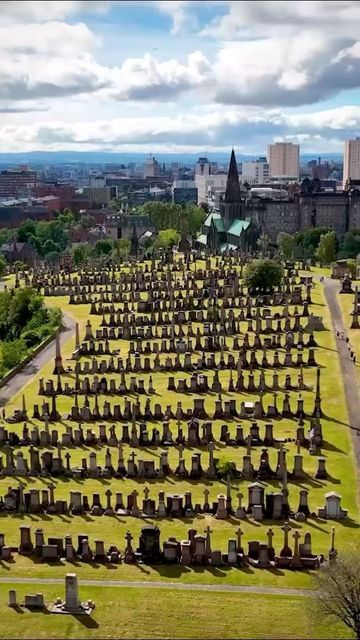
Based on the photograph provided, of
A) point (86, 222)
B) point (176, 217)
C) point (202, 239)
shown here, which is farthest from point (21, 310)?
point (86, 222)

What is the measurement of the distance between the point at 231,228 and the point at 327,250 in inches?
850

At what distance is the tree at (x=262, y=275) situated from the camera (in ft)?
283

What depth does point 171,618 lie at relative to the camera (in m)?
26.2

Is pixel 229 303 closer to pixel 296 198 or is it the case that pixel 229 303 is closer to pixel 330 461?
pixel 330 461

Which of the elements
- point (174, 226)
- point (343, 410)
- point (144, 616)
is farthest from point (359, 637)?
point (174, 226)

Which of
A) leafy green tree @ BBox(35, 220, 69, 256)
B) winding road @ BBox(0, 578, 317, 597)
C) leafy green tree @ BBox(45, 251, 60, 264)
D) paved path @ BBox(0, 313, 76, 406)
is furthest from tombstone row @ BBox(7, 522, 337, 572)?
leafy green tree @ BBox(35, 220, 69, 256)

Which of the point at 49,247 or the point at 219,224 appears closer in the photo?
the point at 219,224

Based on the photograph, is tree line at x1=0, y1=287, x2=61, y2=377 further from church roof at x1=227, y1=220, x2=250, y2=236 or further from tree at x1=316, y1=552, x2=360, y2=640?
church roof at x1=227, y1=220, x2=250, y2=236

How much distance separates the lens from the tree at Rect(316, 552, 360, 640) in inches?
943

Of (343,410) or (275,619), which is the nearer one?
(275,619)

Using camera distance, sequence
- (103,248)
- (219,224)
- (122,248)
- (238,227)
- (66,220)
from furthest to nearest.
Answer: (66,220) < (103,248) < (122,248) < (219,224) < (238,227)

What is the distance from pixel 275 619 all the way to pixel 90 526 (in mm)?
9507

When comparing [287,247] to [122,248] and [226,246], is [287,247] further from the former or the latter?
[122,248]

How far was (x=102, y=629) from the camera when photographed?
25.7 metres
